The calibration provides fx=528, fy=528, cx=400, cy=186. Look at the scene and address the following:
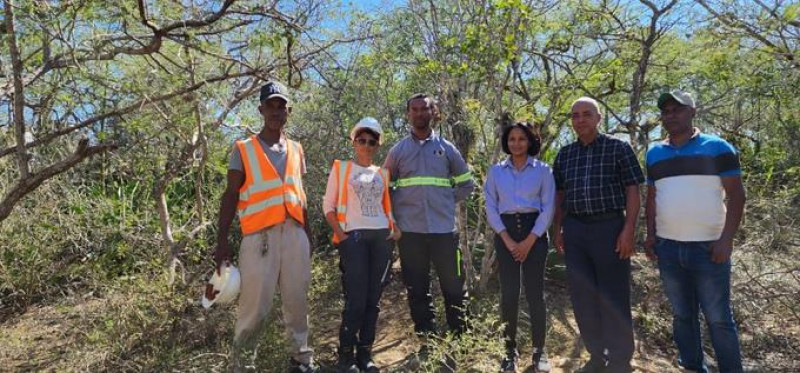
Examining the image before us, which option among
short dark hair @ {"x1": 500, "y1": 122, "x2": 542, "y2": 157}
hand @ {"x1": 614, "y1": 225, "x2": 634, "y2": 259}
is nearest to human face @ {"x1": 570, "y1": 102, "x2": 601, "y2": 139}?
short dark hair @ {"x1": 500, "y1": 122, "x2": 542, "y2": 157}

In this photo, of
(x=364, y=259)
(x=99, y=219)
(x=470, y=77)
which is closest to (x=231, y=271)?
(x=364, y=259)

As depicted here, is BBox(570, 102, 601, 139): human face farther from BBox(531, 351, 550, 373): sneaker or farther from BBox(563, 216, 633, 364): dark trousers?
BBox(531, 351, 550, 373): sneaker

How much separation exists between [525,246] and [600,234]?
0.45m

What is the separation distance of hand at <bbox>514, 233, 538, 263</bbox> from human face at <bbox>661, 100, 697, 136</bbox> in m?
1.06

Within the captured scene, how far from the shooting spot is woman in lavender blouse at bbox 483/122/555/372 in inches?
132

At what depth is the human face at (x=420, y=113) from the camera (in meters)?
3.56

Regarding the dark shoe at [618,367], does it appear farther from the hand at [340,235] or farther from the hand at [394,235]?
the hand at [340,235]

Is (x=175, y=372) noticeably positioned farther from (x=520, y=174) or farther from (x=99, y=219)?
(x=99, y=219)

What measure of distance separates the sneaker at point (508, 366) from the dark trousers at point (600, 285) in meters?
0.49

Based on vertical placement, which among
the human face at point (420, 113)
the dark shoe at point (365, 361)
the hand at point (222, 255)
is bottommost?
the dark shoe at point (365, 361)

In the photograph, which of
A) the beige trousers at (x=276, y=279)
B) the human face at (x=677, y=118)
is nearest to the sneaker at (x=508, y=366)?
the beige trousers at (x=276, y=279)

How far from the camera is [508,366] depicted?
3.33 m

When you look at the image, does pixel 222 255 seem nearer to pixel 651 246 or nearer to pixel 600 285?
pixel 600 285

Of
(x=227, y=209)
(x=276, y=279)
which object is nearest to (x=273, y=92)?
(x=227, y=209)
